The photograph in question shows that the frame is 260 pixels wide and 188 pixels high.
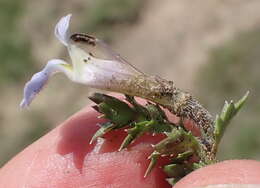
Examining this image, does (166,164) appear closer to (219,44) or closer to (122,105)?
(122,105)

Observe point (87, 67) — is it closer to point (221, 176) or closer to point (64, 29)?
point (64, 29)

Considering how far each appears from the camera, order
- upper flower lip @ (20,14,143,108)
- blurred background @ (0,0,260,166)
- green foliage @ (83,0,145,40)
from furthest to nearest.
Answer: green foliage @ (83,0,145,40)
blurred background @ (0,0,260,166)
upper flower lip @ (20,14,143,108)

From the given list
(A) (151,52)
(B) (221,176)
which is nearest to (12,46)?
(A) (151,52)

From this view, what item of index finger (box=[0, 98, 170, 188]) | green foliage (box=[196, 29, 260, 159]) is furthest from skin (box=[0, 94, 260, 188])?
green foliage (box=[196, 29, 260, 159])

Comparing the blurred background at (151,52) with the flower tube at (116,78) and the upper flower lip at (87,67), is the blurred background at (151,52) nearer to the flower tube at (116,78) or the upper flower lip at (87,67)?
the flower tube at (116,78)

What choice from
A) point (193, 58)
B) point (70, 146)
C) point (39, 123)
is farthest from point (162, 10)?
point (70, 146)

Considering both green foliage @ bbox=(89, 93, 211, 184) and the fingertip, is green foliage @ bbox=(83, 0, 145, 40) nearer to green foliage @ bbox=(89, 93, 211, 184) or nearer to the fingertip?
green foliage @ bbox=(89, 93, 211, 184)

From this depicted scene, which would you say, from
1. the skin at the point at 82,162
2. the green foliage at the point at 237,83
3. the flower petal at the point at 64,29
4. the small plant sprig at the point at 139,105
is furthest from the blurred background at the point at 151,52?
the flower petal at the point at 64,29
